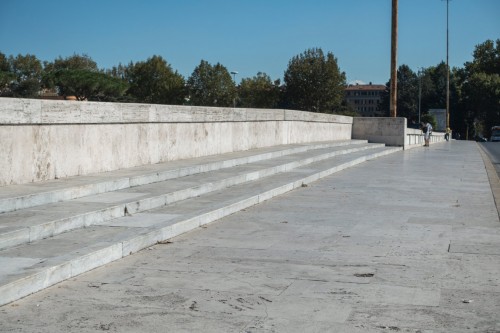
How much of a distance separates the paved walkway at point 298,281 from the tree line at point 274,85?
70.4m

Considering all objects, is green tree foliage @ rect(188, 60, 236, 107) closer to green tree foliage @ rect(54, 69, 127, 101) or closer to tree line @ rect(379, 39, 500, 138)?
green tree foliage @ rect(54, 69, 127, 101)

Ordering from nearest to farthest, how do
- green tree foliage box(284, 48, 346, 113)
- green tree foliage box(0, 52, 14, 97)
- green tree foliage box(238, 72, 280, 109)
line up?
green tree foliage box(0, 52, 14, 97)
green tree foliage box(284, 48, 346, 113)
green tree foliage box(238, 72, 280, 109)

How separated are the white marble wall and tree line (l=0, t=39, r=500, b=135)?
63631 millimetres

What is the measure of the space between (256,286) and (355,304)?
0.81 meters

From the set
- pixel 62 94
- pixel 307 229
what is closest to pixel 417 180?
pixel 307 229

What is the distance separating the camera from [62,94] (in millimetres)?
78062

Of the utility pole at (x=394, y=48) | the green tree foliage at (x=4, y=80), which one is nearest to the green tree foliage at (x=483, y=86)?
the green tree foliage at (x=4, y=80)

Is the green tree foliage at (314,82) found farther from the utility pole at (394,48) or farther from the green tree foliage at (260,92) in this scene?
the utility pole at (394,48)

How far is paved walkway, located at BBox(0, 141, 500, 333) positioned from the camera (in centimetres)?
401

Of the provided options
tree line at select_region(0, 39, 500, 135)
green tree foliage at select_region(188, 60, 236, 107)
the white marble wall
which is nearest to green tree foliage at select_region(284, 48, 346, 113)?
tree line at select_region(0, 39, 500, 135)

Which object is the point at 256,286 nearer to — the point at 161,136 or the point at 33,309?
the point at 33,309

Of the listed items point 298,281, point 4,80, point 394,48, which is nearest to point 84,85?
point 4,80

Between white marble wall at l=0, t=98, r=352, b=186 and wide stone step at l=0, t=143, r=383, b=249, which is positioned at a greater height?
white marble wall at l=0, t=98, r=352, b=186

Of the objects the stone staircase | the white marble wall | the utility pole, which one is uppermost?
the utility pole
